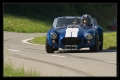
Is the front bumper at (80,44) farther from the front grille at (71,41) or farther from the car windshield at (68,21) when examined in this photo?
the car windshield at (68,21)

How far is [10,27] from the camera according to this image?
34625mm

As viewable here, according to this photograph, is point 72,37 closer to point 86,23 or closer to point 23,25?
point 86,23

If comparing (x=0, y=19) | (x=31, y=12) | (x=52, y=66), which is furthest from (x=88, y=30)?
(x=31, y=12)

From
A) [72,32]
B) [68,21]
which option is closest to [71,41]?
[72,32]

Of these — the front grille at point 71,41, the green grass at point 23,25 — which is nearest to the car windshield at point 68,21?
the front grille at point 71,41

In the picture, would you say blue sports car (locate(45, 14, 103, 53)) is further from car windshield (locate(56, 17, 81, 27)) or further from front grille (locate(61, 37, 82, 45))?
car windshield (locate(56, 17, 81, 27))

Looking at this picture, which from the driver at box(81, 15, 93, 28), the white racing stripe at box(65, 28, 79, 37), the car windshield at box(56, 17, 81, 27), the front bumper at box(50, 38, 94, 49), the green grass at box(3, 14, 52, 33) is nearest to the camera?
the white racing stripe at box(65, 28, 79, 37)

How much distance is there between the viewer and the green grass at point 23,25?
3450 cm

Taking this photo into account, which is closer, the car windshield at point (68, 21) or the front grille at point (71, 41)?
the front grille at point (71, 41)

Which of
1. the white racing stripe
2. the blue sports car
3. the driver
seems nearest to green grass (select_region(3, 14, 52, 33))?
the driver

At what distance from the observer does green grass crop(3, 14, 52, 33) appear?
1358 inches

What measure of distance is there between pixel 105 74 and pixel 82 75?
534mm

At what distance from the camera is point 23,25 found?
36438mm

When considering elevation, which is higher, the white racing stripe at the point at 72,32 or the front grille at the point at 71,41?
the white racing stripe at the point at 72,32
